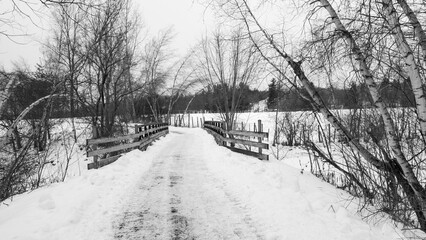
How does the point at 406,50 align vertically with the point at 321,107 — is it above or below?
above

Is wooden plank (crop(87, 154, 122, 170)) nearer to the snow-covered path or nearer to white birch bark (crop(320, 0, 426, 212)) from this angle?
the snow-covered path

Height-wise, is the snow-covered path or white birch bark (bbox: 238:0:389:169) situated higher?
white birch bark (bbox: 238:0:389:169)

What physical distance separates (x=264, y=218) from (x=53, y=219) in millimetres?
3191

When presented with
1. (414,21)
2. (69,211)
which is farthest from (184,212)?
(414,21)

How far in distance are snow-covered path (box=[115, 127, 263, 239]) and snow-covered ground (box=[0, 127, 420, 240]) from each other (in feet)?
0.04

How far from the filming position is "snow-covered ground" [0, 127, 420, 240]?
3789 mm

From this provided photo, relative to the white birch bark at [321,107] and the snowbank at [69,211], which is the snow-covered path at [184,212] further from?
the white birch bark at [321,107]

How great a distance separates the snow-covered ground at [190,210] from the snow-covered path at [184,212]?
1 cm

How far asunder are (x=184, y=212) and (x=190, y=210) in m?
0.14

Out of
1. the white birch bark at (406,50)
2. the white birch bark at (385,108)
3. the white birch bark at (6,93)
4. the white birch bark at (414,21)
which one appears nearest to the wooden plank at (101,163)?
the white birch bark at (6,93)

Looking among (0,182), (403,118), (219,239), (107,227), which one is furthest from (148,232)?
(403,118)

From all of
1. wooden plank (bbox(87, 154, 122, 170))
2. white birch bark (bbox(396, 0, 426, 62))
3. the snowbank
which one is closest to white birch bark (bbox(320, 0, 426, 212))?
white birch bark (bbox(396, 0, 426, 62))

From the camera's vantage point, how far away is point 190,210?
15.8ft

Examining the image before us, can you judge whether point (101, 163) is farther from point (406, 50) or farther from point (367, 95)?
point (406, 50)
